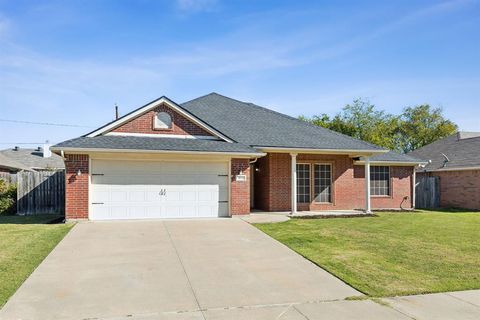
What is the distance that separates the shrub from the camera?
16.9m

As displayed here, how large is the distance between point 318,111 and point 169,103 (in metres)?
34.9

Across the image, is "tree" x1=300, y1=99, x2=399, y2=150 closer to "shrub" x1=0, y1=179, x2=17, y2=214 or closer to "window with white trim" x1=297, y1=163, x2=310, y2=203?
"window with white trim" x1=297, y1=163, x2=310, y2=203

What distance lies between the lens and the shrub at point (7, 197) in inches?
665

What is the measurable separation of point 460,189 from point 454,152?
3.73 metres

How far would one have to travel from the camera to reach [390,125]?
49.6 metres

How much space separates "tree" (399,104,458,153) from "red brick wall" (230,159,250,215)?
43.3 metres

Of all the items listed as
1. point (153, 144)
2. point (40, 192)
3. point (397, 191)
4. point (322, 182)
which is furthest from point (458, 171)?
point (40, 192)

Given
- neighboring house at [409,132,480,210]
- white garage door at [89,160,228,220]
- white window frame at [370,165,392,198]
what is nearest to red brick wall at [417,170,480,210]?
neighboring house at [409,132,480,210]

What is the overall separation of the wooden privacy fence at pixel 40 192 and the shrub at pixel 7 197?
451mm

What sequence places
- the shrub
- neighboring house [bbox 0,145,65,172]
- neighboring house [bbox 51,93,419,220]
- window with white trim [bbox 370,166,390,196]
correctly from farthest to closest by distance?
neighboring house [bbox 0,145,65,172] → window with white trim [bbox 370,166,390,196] → the shrub → neighboring house [bbox 51,93,419,220]

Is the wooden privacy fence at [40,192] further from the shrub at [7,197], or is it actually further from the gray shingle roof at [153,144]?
the gray shingle roof at [153,144]

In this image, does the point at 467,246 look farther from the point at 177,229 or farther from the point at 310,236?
the point at 177,229

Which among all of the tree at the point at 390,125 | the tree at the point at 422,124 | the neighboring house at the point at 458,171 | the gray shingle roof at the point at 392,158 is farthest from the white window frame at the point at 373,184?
the tree at the point at 422,124

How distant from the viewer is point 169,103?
49.1 ft
